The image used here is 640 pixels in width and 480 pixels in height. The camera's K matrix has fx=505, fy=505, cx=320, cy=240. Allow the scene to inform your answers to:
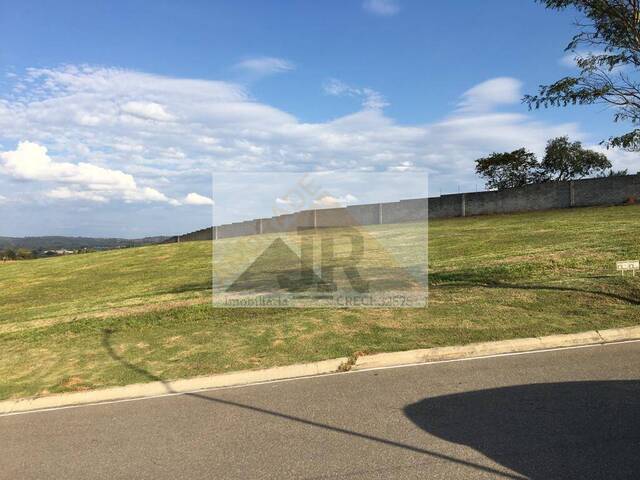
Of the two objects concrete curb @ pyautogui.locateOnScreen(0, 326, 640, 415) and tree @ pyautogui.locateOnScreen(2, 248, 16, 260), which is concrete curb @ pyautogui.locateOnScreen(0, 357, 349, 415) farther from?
tree @ pyautogui.locateOnScreen(2, 248, 16, 260)

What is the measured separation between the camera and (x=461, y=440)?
434cm

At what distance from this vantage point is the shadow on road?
12.5ft

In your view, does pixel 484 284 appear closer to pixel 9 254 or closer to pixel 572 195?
pixel 572 195

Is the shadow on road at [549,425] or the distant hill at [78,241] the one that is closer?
the shadow on road at [549,425]

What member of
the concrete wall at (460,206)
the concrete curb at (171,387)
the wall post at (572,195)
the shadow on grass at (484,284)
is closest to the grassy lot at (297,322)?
the shadow on grass at (484,284)

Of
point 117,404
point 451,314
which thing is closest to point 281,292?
point 451,314

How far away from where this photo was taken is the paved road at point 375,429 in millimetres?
4004

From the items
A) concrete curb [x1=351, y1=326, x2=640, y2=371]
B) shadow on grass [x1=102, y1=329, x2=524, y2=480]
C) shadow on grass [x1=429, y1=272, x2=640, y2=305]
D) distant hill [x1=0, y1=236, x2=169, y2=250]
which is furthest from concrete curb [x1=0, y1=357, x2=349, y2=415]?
distant hill [x1=0, y1=236, x2=169, y2=250]

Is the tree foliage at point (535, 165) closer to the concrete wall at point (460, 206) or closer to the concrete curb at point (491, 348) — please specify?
the concrete wall at point (460, 206)

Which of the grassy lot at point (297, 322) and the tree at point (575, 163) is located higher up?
the tree at point (575, 163)

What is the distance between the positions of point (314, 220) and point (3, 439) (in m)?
32.1

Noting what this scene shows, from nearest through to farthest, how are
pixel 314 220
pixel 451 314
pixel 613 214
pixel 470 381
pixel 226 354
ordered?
1. pixel 470 381
2. pixel 226 354
3. pixel 451 314
4. pixel 613 214
5. pixel 314 220

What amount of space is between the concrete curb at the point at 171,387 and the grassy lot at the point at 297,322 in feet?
0.78

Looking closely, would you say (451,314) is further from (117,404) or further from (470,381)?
(117,404)
